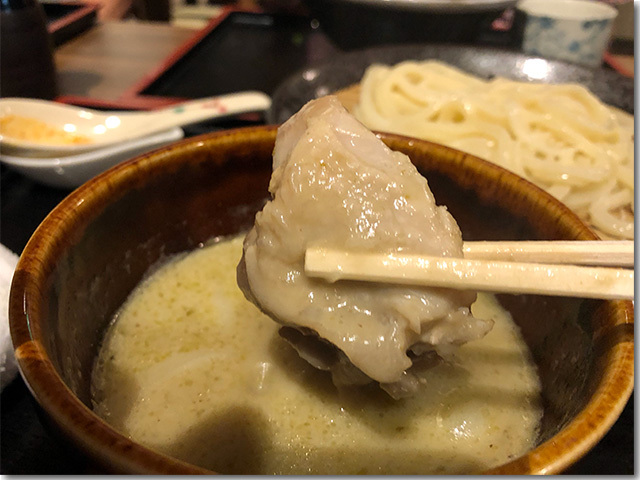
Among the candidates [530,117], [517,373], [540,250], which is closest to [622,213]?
[530,117]

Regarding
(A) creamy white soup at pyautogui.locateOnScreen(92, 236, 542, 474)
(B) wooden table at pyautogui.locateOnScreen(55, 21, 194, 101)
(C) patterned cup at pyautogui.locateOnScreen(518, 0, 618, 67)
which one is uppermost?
(C) patterned cup at pyautogui.locateOnScreen(518, 0, 618, 67)

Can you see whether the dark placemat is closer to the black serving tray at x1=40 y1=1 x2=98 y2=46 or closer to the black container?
the black container

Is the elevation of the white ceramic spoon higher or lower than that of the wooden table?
higher

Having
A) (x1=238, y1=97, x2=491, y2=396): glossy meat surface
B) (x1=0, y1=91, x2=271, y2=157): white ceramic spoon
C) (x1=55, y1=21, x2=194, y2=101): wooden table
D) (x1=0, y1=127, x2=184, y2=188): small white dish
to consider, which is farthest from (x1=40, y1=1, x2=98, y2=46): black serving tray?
(x1=238, y1=97, x2=491, y2=396): glossy meat surface

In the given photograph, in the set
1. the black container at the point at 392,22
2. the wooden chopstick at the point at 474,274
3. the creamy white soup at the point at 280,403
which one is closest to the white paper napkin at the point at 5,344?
the creamy white soup at the point at 280,403

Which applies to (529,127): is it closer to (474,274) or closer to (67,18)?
(474,274)
